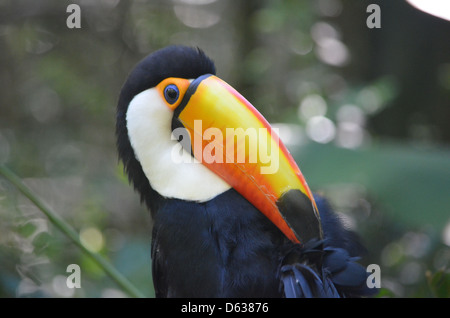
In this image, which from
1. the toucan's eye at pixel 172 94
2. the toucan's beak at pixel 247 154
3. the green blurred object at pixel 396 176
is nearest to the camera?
the toucan's beak at pixel 247 154

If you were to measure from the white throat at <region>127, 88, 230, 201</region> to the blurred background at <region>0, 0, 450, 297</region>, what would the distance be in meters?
0.50

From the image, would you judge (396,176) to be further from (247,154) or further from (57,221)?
(57,221)

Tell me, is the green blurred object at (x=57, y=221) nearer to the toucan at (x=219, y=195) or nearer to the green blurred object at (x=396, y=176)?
the toucan at (x=219, y=195)

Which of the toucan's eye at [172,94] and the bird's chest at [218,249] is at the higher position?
the toucan's eye at [172,94]

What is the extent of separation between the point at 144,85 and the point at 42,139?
119 inches

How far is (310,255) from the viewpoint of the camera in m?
1.24

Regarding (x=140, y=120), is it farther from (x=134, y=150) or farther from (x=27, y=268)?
(x=27, y=268)

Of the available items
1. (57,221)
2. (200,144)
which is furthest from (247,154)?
(57,221)

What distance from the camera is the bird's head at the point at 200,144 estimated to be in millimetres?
1240

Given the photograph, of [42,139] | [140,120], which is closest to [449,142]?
[140,120]

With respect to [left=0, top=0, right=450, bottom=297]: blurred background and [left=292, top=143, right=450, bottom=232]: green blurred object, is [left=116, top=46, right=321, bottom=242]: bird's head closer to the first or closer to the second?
[left=0, top=0, right=450, bottom=297]: blurred background

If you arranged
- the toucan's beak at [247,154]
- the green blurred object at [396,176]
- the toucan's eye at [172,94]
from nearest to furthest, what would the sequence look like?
the toucan's beak at [247,154] → the toucan's eye at [172,94] → the green blurred object at [396,176]

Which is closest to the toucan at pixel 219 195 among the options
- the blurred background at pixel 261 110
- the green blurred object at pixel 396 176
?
the blurred background at pixel 261 110

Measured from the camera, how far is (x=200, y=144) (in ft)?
4.30
